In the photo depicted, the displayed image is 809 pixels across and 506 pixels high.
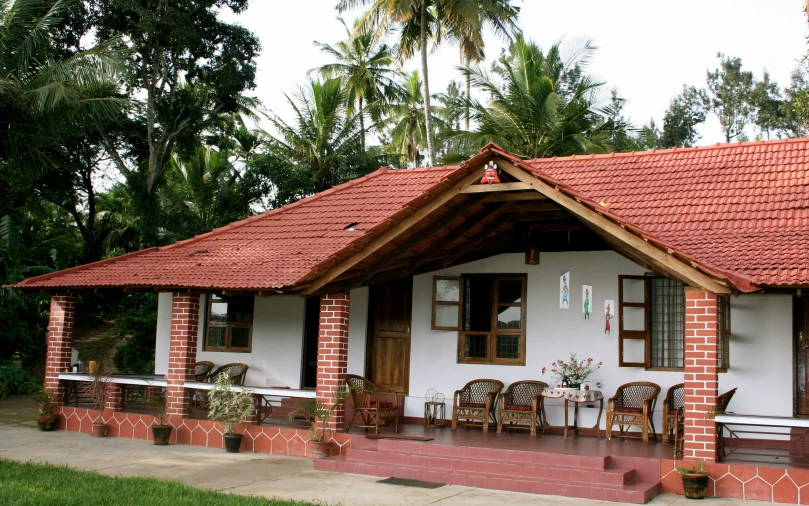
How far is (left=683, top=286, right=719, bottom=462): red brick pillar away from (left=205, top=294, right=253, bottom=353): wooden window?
8.35 meters

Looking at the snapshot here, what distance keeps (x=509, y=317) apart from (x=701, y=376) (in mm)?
4477

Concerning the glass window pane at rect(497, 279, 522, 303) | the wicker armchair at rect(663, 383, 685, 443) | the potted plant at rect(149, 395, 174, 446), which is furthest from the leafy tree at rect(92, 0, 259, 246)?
the wicker armchair at rect(663, 383, 685, 443)

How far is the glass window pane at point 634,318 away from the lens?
40.5 feet

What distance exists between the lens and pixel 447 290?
45.3 ft

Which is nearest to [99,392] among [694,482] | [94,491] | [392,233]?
[94,491]

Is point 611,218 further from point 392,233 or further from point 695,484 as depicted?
point 695,484

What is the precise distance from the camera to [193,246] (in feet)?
49.2

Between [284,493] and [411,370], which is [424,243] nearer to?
[411,370]

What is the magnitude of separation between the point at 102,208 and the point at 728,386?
27852 mm

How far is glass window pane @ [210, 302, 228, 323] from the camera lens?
15242 millimetres

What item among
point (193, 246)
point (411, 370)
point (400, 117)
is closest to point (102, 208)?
point (400, 117)

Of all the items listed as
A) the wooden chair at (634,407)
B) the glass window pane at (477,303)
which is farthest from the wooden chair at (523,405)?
the glass window pane at (477,303)

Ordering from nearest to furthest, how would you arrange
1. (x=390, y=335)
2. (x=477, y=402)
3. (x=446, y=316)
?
(x=477, y=402) → (x=446, y=316) → (x=390, y=335)

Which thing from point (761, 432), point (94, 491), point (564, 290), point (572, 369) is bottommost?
point (94, 491)
